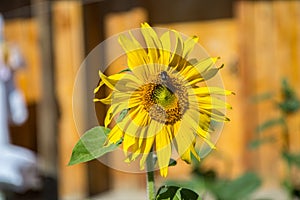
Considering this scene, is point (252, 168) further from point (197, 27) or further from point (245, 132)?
point (197, 27)

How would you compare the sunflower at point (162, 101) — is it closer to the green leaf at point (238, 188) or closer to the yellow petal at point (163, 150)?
the yellow petal at point (163, 150)

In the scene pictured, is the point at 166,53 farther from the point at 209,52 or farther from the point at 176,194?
the point at 209,52

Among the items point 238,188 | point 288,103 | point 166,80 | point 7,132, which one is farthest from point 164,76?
point 7,132

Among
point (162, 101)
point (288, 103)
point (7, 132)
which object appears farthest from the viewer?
point (7, 132)

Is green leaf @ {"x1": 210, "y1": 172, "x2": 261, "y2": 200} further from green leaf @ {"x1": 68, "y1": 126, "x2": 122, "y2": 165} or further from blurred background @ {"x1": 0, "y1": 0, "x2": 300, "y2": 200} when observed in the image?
blurred background @ {"x1": 0, "y1": 0, "x2": 300, "y2": 200}

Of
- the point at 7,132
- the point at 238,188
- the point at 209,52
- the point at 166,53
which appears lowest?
the point at 238,188

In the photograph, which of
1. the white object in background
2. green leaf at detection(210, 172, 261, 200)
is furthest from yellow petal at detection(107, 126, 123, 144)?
the white object in background

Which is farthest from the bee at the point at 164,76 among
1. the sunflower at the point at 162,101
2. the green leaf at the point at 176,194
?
the green leaf at the point at 176,194
